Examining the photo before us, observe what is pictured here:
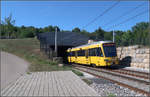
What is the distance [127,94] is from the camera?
24.3 ft

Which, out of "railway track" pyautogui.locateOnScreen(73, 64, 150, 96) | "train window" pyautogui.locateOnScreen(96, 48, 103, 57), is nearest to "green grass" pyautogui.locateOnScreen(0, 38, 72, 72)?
"train window" pyautogui.locateOnScreen(96, 48, 103, 57)

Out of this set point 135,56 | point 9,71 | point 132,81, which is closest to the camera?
point 132,81

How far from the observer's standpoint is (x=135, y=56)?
771 inches

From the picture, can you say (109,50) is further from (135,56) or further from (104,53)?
(135,56)

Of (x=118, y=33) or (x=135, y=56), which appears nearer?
(x=135, y=56)

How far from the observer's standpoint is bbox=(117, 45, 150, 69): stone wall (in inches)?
685

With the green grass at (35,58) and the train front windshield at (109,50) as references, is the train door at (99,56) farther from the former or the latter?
the green grass at (35,58)

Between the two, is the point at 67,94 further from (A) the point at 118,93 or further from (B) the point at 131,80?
(B) the point at 131,80

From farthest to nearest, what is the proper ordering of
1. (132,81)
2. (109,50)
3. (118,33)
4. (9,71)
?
(118,33), (109,50), (9,71), (132,81)

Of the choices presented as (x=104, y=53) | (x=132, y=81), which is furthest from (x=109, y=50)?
(x=132, y=81)

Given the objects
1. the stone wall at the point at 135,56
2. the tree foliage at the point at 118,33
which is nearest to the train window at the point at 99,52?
the stone wall at the point at 135,56

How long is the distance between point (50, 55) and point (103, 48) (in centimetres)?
1212

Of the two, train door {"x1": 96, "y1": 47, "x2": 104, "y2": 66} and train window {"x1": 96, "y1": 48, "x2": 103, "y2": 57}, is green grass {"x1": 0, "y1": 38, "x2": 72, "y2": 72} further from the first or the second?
train window {"x1": 96, "y1": 48, "x2": 103, "y2": 57}

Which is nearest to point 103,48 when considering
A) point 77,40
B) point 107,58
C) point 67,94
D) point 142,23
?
point 107,58
